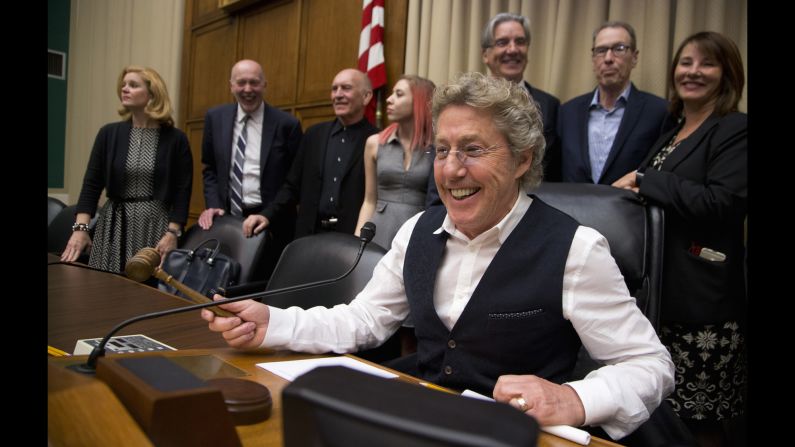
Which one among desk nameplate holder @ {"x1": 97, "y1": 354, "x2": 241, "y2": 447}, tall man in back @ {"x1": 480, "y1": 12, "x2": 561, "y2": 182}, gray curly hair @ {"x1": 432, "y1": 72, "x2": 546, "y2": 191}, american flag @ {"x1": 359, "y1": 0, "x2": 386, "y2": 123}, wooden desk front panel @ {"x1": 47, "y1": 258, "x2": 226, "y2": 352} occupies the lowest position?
wooden desk front panel @ {"x1": 47, "y1": 258, "x2": 226, "y2": 352}

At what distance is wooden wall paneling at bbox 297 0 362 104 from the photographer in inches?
170

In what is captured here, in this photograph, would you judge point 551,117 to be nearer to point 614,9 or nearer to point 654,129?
point 654,129

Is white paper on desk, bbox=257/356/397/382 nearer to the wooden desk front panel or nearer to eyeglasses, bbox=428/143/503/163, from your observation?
the wooden desk front panel

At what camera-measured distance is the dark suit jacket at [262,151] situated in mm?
3256

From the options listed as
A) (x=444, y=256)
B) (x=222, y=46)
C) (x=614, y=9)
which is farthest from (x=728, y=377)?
(x=222, y=46)

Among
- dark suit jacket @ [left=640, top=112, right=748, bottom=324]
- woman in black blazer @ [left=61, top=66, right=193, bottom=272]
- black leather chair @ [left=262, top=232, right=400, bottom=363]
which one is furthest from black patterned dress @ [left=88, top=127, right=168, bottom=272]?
dark suit jacket @ [left=640, top=112, right=748, bottom=324]

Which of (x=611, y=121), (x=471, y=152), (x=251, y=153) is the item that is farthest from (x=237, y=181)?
(x=471, y=152)

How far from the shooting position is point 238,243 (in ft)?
7.84

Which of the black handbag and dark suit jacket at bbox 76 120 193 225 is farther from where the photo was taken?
dark suit jacket at bbox 76 120 193 225

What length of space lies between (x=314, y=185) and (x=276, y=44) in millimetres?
2426

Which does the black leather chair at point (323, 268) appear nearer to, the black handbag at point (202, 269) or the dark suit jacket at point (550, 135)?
the black handbag at point (202, 269)

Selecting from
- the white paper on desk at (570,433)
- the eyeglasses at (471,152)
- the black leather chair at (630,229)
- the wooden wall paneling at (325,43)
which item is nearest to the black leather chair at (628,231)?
the black leather chair at (630,229)

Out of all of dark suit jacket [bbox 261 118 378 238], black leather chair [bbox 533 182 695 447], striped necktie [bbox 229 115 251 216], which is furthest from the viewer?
striped necktie [bbox 229 115 251 216]

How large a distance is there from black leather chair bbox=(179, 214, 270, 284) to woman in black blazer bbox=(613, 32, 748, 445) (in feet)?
4.36
